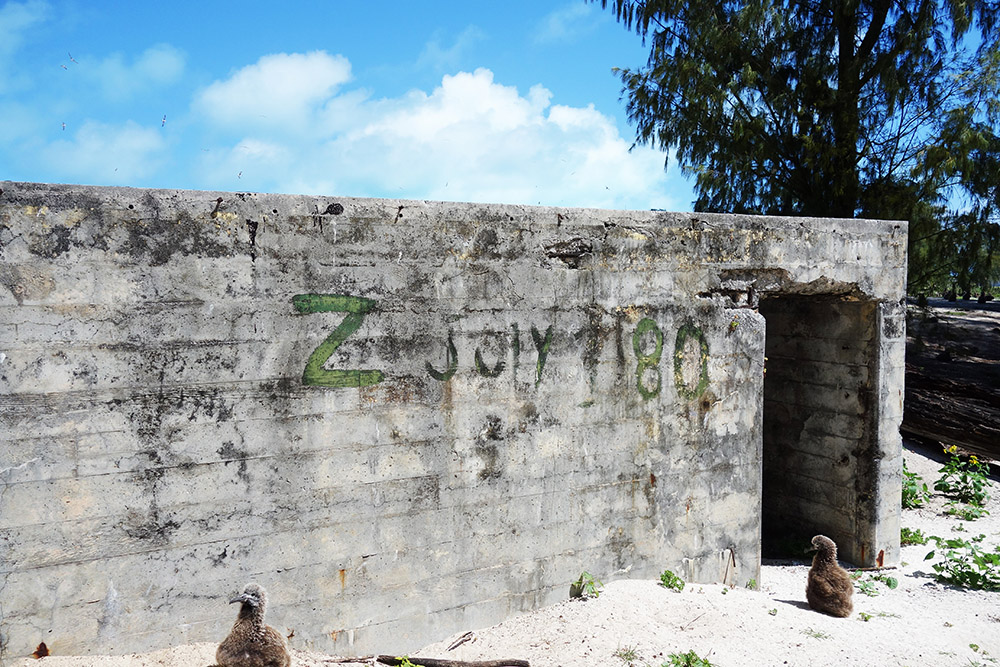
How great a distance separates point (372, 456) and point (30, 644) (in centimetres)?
172

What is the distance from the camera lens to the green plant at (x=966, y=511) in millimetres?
7727

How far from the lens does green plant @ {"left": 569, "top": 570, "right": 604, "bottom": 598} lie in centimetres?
469

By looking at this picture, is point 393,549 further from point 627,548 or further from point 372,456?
point 627,548

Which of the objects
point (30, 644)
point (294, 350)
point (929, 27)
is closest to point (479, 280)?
point (294, 350)

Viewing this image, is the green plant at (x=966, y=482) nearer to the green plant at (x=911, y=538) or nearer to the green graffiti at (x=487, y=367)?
the green plant at (x=911, y=538)

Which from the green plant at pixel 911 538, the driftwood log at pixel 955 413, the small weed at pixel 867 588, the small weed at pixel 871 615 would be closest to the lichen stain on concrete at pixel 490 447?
A: the small weed at pixel 871 615

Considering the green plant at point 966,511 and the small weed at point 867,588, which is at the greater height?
the small weed at point 867,588

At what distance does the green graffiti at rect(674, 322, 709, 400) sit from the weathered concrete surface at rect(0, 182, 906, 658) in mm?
21

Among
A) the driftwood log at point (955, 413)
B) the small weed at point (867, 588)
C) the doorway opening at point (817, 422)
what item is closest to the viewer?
the small weed at point (867, 588)

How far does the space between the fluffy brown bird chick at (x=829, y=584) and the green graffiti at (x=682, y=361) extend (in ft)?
4.11

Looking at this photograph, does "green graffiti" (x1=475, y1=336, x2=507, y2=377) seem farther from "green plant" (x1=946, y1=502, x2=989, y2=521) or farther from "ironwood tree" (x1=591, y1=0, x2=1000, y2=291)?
"ironwood tree" (x1=591, y1=0, x2=1000, y2=291)

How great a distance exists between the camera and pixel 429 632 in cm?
427

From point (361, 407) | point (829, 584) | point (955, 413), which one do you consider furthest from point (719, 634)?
point (955, 413)

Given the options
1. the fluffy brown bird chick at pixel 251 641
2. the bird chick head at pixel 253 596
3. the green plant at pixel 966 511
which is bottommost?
the green plant at pixel 966 511
